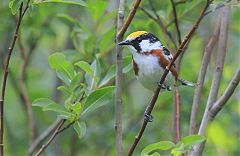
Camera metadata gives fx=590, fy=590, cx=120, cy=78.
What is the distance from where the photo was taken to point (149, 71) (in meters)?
3.08

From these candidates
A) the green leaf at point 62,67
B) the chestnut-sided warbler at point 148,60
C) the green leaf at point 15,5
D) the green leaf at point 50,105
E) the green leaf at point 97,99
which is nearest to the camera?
the green leaf at point 15,5

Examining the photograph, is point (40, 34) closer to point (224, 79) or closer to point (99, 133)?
point (99, 133)

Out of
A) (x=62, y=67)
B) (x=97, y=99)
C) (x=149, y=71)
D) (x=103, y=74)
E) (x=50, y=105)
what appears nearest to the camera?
(x=50, y=105)

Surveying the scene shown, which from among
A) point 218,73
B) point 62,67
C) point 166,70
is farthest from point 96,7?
point 166,70

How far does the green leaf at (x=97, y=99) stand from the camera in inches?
104

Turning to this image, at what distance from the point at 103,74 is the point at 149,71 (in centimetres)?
58

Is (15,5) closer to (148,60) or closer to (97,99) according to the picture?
(97,99)

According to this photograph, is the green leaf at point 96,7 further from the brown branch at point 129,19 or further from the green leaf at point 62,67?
the brown branch at point 129,19

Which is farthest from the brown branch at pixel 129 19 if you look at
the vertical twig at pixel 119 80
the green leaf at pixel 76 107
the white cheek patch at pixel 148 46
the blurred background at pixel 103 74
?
the blurred background at pixel 103 74

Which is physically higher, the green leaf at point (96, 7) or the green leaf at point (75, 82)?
the green leaf at point (96, 7)

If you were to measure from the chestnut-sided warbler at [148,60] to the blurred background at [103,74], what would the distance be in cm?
26

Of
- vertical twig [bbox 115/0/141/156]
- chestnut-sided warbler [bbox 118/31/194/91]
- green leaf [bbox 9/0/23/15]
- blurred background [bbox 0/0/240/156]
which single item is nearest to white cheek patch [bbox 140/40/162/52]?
chestnut-sided warbler [bbox 118/31/194/91]

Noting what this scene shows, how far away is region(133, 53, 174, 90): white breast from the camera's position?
307cm

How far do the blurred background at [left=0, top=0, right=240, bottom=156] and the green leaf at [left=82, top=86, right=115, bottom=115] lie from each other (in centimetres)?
71
